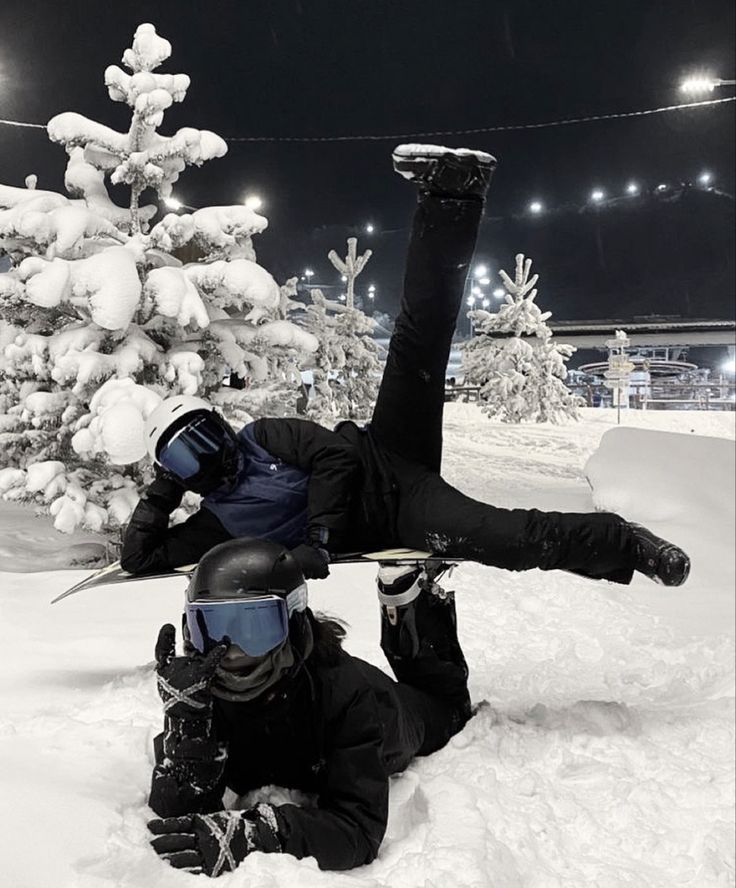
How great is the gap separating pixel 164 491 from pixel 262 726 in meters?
0.80

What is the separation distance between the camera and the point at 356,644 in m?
2.75

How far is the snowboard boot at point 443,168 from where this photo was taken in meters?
2.00

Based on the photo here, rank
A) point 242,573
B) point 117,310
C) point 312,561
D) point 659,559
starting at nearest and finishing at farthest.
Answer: point 242,573
point 312,561
point 659,559
point 117,310

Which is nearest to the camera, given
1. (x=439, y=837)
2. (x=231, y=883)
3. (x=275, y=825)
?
(x=231, y=883)

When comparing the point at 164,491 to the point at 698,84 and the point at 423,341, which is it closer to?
the point at 423,341

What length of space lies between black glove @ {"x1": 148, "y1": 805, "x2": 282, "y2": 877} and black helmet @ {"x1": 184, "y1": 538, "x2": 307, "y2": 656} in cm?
28

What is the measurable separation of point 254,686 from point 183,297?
220cm

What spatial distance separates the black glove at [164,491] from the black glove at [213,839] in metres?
0.92

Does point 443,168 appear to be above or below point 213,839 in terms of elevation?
above

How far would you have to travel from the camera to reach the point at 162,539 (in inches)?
79.7

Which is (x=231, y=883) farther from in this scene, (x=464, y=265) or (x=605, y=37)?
(x=605, y=37)

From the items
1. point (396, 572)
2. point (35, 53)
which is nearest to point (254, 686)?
point (396, 572)

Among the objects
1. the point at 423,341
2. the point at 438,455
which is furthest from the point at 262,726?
the point at 423,341

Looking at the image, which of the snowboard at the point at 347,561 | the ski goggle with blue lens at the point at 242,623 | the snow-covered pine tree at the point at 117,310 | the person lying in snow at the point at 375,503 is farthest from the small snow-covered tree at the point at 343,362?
the ski goggle with blue lens at the point at 242,623
